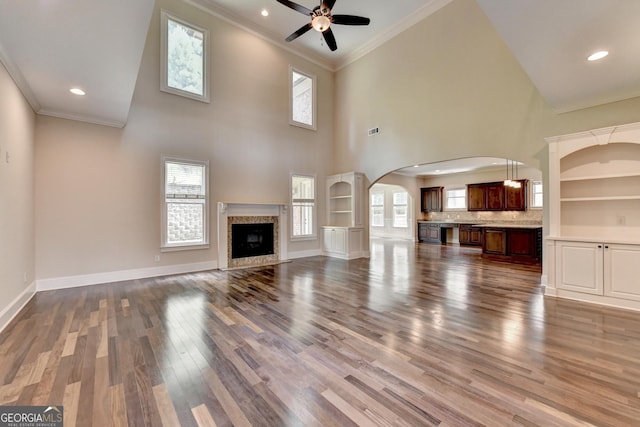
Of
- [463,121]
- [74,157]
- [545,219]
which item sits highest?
[463,121]

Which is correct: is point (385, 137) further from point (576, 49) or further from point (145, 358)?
point (145, 358)

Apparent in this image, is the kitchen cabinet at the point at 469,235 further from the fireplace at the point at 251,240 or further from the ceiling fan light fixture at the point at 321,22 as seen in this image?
the ceiling fan light fixture at the point at 321,22

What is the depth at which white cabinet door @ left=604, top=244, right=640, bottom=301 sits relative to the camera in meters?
3.50

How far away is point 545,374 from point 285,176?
250 inches

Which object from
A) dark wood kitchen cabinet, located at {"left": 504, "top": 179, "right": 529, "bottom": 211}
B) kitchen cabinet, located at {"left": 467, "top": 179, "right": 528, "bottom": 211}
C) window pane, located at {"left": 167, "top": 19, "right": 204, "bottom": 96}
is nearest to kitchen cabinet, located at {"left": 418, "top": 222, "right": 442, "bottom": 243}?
kitchen cabinet, located at {"left": 467, "top": 179, "right": 528, "bottom": 211}

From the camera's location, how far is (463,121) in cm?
558

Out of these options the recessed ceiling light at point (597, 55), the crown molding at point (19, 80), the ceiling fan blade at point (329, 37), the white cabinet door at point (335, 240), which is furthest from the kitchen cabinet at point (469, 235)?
the crown molding at point (19, 80)

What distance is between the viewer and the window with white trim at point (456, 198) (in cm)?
1141

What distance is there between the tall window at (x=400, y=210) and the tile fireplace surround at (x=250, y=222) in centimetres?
732

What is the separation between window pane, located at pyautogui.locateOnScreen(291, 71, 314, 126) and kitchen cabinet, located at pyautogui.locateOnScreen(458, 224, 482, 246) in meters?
7.23

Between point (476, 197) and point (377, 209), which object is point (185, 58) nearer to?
point (377, 209)

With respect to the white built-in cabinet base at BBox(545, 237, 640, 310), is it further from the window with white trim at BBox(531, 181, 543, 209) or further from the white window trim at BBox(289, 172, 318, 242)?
the window with white trim at BBox(531, 181, 543, 209)

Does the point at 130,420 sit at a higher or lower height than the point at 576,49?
lower

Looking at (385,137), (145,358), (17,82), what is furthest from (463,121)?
(17,82)
